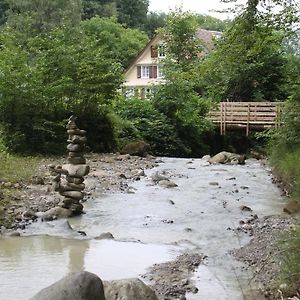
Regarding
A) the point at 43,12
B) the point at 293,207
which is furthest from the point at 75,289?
the point at 43,12

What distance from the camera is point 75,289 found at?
14.3 ft

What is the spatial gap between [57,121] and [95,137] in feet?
6.92

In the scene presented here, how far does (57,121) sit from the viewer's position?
19844mm

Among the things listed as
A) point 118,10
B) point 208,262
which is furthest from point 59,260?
point 118,10

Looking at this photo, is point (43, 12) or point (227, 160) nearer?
point (227, 160)

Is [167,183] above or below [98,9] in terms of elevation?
below

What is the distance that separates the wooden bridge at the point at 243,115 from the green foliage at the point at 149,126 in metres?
3.23

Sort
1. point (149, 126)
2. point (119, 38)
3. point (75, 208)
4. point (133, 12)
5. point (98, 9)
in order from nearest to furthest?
point (75, 208) < point (149, 126) < point (119, 38) < point (98, 9) < point (133, 12)

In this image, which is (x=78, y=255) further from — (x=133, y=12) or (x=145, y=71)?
(x=133, y=12)

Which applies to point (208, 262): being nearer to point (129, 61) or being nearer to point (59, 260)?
point (59, 260)

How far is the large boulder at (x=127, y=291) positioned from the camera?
15.7 ft

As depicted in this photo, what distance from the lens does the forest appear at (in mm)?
11406

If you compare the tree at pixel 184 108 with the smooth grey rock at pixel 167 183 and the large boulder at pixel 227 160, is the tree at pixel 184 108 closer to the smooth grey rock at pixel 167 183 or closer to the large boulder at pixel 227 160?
the large boulder at pixel 227 160

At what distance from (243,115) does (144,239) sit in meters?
20.0
